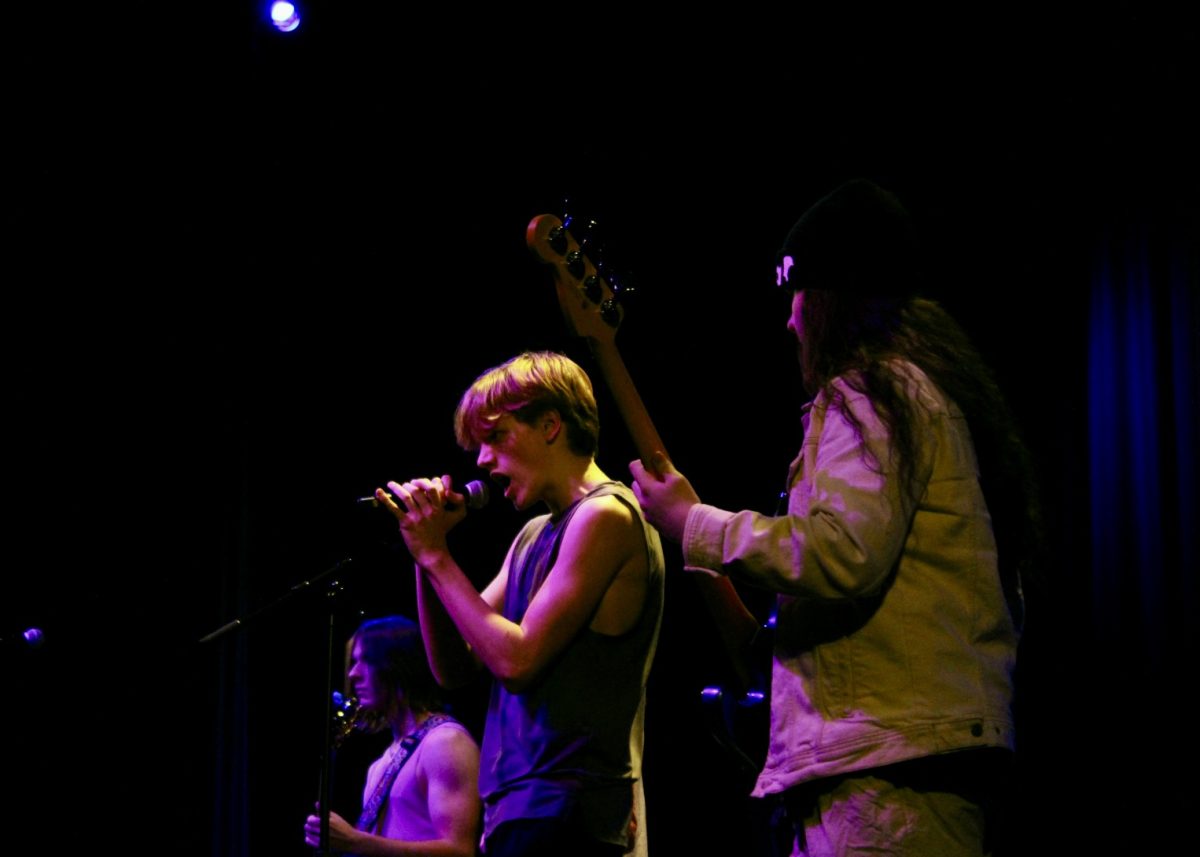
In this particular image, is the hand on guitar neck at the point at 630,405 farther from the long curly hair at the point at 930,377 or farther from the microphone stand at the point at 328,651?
the microphone stand at the point at 328,651

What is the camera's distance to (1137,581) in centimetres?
420

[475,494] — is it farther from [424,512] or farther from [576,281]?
[576,281]

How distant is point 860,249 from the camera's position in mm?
2172

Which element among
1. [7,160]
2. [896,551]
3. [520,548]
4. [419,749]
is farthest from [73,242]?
[896,551]

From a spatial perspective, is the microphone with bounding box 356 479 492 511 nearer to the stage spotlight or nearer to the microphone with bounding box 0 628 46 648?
the microphone with bounding box 0 628 46 648

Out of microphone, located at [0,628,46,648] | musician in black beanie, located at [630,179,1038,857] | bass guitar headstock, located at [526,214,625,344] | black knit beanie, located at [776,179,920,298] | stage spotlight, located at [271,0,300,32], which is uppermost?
stage spotlight, located at [271,0,300,32]

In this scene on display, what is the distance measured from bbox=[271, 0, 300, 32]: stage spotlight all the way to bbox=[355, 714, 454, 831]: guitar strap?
2.89 meters

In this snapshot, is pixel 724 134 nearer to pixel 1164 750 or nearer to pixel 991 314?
pixel 991 314

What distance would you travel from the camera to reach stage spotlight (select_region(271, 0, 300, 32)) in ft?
16.2

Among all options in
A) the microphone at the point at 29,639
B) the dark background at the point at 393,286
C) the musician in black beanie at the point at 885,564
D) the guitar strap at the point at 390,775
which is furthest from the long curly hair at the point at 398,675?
the musician in black beanie at the point at 885,564

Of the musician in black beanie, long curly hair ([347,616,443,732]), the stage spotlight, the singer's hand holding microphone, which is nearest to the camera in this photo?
the musician in black beanie

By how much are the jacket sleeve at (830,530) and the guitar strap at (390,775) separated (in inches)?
98.5

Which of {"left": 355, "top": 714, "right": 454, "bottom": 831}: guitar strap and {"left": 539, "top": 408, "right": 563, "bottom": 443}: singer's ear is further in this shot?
{"left": 355, "top": 714, "right": 454, "bottom": 831}: guitar strap

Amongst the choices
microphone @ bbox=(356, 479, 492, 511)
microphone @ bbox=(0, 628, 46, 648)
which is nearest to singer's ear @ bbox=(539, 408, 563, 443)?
microphone @ bbox=(356, 479, 492, 511)
